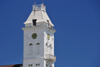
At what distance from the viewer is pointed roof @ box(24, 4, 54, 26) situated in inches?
3701

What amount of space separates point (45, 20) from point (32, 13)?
4845 mm

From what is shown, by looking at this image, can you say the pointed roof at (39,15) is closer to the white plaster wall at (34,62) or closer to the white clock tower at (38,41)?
the white clock tower at (38,41)

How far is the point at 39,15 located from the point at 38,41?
288 inches

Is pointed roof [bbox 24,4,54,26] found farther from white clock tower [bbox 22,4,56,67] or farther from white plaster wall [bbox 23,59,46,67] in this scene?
white plaster wall [bbox 23,59,46,67]

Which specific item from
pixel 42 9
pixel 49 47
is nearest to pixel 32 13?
pixel 42 9

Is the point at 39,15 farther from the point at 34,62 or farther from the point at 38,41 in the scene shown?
the point at 34,62

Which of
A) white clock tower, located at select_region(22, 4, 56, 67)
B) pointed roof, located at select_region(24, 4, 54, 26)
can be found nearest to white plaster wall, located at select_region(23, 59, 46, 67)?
white clock tower, located at select_region(22, 4, 56, 67)

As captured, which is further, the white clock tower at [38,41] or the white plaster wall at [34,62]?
the white clock tower at [38,41]

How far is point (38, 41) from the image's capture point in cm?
9231

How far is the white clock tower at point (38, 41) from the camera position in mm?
91156

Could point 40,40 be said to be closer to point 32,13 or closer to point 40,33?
point 40,33

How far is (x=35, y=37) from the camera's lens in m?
92.9

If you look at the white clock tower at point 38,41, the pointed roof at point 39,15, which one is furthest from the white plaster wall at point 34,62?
the pointed roof at point 39,15

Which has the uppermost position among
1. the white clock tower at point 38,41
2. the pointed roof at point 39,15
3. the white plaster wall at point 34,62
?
the pointed roof at point 39,15
